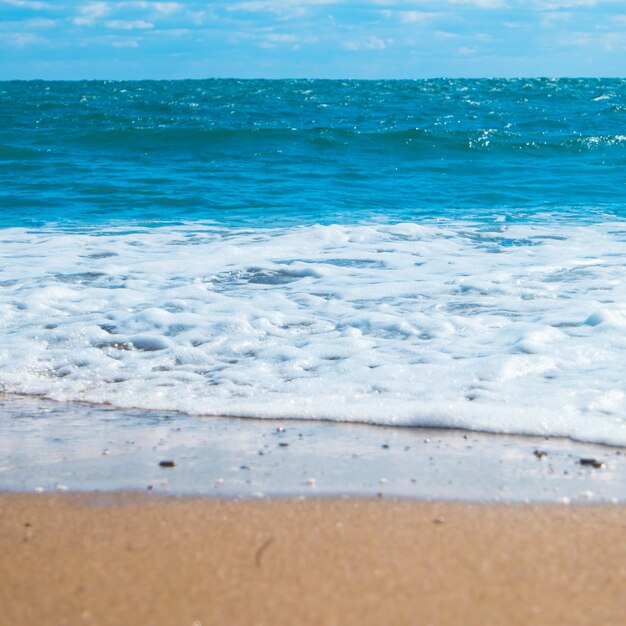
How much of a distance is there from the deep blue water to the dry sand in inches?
259

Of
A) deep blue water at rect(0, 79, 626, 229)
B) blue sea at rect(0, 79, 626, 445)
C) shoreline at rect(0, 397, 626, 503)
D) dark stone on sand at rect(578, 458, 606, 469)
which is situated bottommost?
shoreline at rect(0, 397, 626, 503)

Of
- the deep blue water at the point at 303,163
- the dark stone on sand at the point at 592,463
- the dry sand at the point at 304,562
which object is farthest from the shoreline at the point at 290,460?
the deep blue water at the point at 303,163

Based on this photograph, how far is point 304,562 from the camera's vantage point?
7.47 ft

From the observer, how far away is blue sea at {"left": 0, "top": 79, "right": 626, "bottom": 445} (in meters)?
3.81

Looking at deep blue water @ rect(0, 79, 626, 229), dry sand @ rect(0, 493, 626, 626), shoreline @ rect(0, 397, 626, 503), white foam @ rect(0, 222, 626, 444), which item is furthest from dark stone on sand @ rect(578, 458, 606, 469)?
deep blue water @ rect(0, 79, 626, 229)

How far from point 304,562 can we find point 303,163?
12.2 m

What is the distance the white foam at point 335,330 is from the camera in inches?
144


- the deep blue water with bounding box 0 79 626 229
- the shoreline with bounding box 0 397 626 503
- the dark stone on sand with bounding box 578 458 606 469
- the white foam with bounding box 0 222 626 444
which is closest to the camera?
the shoreline with bounding box 0 397 626 503

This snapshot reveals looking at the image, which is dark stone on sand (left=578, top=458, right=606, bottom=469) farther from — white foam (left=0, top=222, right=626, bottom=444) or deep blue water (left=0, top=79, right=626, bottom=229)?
deep blue water (left=0, top=79, right=626, bottom=229)

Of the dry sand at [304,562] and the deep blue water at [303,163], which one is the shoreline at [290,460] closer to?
the dry sand at [304,562]

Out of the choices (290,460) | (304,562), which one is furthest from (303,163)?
(304,562)

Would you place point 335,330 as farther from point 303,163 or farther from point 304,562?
point 303,163

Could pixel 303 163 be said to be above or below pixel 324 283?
above

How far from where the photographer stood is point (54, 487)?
284cm
